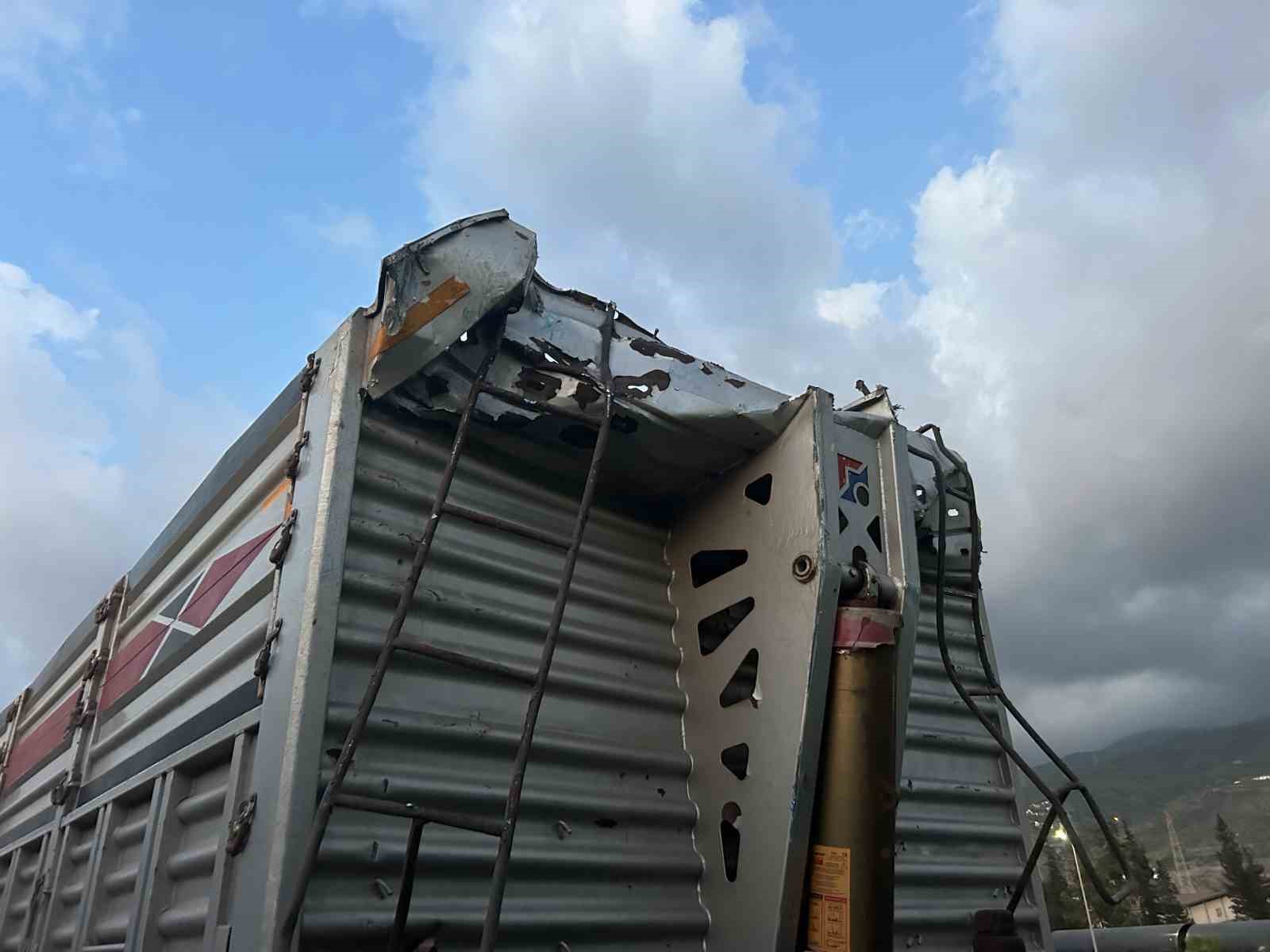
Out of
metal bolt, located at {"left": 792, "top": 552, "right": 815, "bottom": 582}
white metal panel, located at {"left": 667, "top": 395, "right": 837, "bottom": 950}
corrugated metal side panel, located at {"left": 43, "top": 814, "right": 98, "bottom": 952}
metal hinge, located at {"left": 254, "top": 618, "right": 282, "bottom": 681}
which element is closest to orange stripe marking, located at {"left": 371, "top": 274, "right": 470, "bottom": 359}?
metal hinge, located at {"left": 254, "top": 618, "right": 282, "bottom": 681}

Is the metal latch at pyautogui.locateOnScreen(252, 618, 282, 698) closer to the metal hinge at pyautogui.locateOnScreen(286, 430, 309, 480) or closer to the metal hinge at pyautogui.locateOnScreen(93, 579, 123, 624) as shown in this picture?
the metal hinge at pyautogui.locateOnScreen(286, 430, 309, 480)

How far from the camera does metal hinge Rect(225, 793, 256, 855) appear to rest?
1777mm

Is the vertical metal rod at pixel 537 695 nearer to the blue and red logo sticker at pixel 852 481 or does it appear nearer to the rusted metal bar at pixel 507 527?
the rusted metal bar at pixel 507 527

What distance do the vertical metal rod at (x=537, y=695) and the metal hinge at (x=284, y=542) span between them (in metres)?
0.68

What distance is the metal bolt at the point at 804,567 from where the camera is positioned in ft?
7.30

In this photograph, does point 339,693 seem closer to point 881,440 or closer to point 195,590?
point 195,590

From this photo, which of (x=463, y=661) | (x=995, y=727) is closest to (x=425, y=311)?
(x=463, y=661)

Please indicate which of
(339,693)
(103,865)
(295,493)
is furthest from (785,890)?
(103,865)

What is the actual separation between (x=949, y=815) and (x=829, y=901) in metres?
1.25

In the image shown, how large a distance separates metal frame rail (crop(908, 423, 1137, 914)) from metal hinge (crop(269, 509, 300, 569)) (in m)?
1.89

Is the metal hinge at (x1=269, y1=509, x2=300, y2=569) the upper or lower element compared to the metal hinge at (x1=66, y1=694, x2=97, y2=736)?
upper

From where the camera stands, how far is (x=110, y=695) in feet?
11.2

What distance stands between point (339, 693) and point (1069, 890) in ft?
127

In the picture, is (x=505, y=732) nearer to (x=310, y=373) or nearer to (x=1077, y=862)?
(x=310, y=373)
